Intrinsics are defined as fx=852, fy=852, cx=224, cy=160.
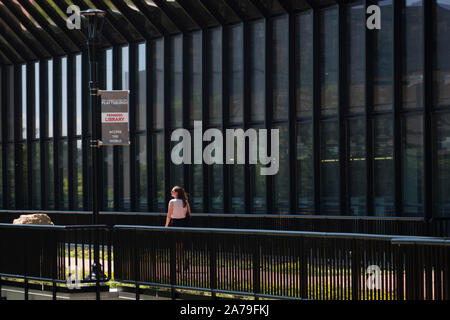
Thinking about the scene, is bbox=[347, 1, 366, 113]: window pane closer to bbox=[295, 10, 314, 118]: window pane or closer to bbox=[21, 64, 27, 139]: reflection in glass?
bbox=[295, 10, 314, 118]: window pane

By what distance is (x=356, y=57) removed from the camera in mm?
20656

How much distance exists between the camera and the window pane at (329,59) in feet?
69.4

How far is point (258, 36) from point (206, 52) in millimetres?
2199

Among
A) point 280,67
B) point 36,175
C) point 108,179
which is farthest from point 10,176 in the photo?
point 280,67

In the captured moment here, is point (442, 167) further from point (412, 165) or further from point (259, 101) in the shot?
point (259, 101)

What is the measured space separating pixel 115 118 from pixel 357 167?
7737 millimetres

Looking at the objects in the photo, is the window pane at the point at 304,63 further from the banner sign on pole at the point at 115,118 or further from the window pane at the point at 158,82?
the banner sign on pole at the point at 115,118

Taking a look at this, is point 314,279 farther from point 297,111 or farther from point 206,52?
point 206,52

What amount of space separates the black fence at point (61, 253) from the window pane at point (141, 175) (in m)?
13.8

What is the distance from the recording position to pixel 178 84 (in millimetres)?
26297

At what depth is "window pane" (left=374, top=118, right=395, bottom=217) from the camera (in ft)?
65.5

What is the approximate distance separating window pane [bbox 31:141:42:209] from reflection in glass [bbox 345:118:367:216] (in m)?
15.7

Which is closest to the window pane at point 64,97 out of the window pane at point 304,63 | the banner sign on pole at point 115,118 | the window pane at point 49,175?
the window pane at point 49,175

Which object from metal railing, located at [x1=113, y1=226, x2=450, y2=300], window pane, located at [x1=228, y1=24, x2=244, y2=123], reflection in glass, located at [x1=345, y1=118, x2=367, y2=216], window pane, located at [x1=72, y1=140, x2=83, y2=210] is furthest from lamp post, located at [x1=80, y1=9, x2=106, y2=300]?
window pane, located at [x1=72, y1=140, x2=83, y2=210]
